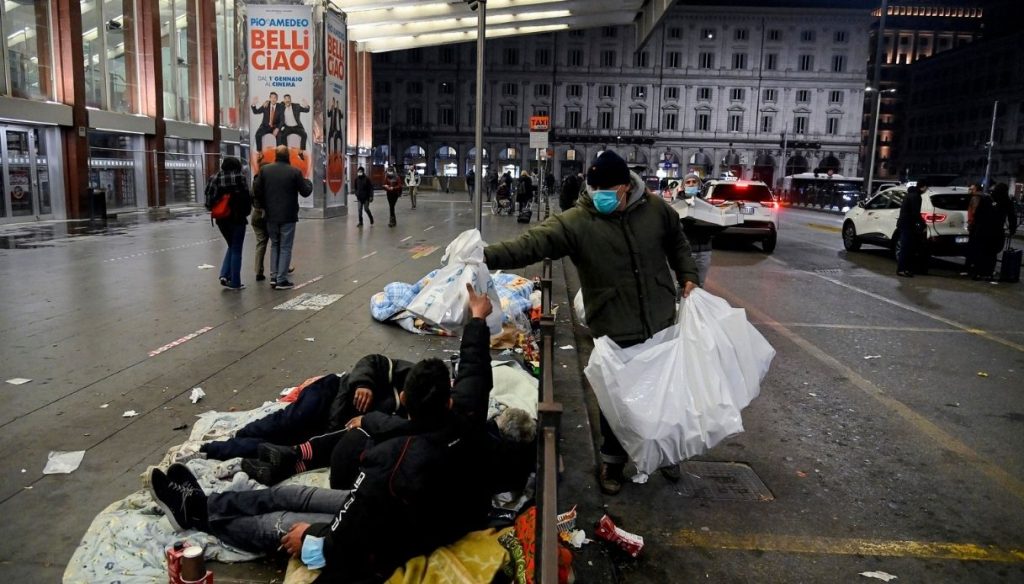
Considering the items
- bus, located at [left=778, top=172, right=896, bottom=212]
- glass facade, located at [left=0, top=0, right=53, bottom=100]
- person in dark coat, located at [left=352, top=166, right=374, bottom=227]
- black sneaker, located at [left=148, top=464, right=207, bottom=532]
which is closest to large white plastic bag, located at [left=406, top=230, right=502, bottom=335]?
black sneaker, located at [left=148, top=464, right=207, bottom=532]

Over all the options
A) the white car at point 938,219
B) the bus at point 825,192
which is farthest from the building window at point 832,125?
the white car at point 938,219

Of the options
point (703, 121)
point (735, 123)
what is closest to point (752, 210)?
point (703, 121)

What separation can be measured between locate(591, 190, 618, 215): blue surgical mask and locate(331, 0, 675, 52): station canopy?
2379cm

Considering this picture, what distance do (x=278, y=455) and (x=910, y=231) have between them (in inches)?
515

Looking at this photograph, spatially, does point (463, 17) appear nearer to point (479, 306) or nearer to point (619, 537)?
point (479, 306)

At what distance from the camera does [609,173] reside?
3.98 m

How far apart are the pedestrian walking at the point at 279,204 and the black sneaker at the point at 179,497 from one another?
694 centimetres

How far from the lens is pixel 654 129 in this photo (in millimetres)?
81438

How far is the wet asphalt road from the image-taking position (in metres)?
3.60

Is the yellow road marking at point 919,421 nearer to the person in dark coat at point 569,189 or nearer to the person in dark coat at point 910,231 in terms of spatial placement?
the person in dark coat at point 910,231

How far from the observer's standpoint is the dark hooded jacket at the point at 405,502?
290 cm

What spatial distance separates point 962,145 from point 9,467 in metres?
113

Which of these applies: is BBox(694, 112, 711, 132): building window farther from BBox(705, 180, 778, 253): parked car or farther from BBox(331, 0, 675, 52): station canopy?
BBox(705, 180, 778, 253): parked car

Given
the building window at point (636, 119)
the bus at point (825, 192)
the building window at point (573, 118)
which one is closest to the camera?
the bus at point (825, 192)
